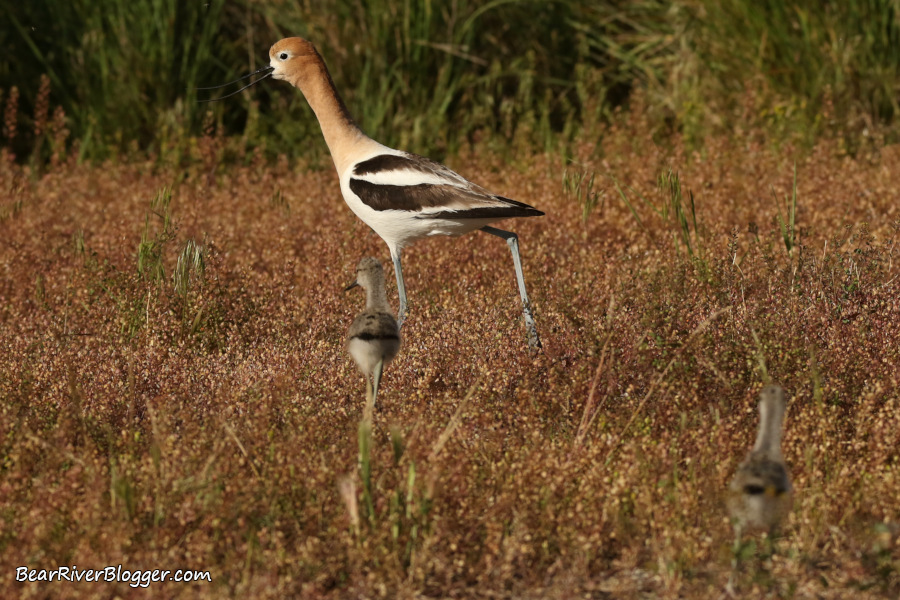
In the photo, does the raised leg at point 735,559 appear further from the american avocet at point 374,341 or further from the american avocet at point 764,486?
the american avocet at point 374,341

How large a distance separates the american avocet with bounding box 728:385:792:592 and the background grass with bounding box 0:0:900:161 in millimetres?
5220

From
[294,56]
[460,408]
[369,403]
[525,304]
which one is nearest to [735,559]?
[460,408]

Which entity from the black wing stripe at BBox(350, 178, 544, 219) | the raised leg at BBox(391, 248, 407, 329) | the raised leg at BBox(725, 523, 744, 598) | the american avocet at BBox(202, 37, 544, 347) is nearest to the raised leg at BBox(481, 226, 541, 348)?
the american avocet at BBox(202, 37, 544, 347)

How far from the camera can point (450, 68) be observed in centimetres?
895

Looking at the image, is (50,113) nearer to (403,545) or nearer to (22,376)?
(22,376)

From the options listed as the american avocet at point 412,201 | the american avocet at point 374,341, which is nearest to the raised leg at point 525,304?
the american avocet at point 412,201

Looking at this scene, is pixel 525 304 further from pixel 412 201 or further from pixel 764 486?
pixel 764 486

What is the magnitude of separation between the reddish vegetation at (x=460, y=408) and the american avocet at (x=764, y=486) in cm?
11

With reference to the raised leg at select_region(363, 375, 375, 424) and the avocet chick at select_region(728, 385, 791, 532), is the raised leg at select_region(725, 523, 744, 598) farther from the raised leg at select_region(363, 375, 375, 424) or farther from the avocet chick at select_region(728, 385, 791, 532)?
the raised leg at select_region(363, 375, 375, 424)

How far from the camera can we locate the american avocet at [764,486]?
2902 mm

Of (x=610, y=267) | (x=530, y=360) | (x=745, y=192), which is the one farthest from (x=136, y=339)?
(x=745, y=192)

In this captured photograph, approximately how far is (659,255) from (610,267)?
0.48 meters

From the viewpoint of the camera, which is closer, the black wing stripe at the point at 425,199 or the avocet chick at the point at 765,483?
the avocet chick at the point at 765,483

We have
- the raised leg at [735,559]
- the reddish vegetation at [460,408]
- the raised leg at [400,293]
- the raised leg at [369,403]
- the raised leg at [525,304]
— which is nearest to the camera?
the raised leg at [735,559]
